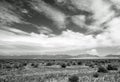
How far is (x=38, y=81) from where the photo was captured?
50.4 feet

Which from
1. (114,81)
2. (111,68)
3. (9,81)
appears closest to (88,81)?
(114,81)

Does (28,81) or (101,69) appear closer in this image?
(28,81)

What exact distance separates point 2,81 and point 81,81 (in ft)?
32.4

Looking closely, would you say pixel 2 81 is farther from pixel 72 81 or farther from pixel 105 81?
pixel 105 81

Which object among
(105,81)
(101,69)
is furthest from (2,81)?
(101,69)

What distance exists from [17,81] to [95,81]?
9.66 m

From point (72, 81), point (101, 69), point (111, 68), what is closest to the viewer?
point (72, 81)

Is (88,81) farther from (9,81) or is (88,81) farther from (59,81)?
(9,81)

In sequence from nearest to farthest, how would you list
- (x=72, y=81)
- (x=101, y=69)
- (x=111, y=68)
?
(x=72, y=81) → (x=101, y=69) → (x=111, y=68)

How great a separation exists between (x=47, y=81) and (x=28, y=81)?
2400 millimetres

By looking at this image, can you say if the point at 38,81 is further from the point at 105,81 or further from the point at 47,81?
the point at 105,81

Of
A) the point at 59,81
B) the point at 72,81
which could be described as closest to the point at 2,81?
the point at 59,81

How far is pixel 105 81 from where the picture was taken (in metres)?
15.0

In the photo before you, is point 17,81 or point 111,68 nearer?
point 17,81
